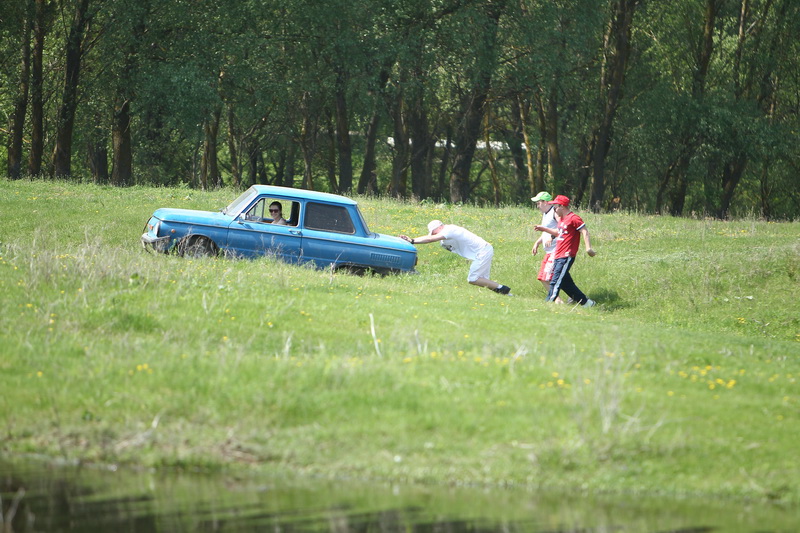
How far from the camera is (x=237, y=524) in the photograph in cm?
597

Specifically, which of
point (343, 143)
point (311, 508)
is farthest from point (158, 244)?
point (343, 143)

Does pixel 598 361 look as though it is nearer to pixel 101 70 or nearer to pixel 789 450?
pixel 789 450

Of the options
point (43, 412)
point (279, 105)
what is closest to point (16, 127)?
point (279, 105)

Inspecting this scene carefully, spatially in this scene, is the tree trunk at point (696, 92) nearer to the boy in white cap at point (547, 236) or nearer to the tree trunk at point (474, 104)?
the tree trunk at point (474, 104)

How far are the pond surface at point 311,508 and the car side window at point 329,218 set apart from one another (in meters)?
9.30

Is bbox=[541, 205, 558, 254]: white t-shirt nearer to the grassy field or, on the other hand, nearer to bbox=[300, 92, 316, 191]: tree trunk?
the grassy field

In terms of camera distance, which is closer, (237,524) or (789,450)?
(237,524)

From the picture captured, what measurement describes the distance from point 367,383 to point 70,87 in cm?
2767

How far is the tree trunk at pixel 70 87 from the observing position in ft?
104

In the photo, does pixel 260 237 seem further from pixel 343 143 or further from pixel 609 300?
pixel 343 143

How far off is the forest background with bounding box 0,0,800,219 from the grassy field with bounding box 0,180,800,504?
20.2 metres

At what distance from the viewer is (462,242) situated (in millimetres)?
15727

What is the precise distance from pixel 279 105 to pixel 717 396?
3541 cm

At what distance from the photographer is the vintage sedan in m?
15.4
